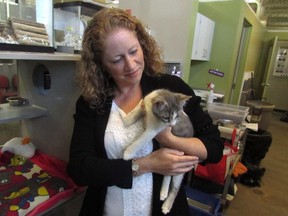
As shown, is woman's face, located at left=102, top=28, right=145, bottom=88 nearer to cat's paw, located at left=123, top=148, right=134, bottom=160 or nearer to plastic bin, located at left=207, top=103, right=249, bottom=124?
cat's paw, located at left=123, top=148, right=134, bottom=160

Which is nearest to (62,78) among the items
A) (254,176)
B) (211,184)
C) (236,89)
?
(211,184)

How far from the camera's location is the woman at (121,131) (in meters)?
0.83

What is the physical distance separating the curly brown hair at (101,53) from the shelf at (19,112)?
505 mm

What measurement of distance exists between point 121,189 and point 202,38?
245cm

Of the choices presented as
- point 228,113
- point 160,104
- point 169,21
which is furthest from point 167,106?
point 228,113

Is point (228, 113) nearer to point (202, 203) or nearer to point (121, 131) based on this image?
point (202, 203)

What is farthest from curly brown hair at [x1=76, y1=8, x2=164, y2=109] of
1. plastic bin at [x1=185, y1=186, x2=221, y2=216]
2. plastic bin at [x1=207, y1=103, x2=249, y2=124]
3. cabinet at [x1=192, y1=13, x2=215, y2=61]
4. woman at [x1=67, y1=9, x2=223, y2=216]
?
cabinet at [x1=192, y1=13, x2=215, y2=61]

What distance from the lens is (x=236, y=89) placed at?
13.2 feet

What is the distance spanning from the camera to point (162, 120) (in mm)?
836

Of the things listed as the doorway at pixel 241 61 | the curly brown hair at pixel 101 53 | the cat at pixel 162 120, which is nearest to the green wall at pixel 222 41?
the doorway at pixel 241 61

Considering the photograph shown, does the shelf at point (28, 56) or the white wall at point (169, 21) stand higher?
the white wall at point (169, 21)

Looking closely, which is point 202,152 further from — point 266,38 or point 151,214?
point 266,38

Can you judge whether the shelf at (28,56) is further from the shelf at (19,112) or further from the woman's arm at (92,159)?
the shelf at (19,112)

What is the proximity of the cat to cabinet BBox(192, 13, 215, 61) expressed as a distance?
1.92 m
